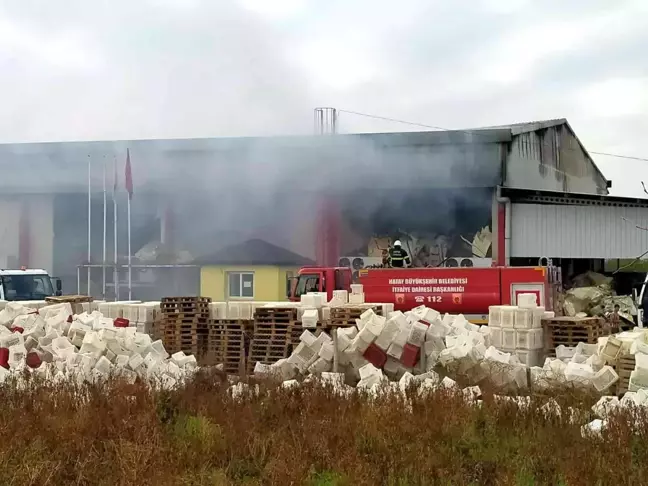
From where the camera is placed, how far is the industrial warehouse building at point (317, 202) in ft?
76.5

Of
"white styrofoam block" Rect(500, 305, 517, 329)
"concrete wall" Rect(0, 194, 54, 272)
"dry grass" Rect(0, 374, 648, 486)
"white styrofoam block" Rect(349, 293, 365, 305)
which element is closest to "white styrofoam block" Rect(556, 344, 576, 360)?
"white styrofoam block" Rect(500, 305, 517, 329)

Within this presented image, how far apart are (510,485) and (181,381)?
4.82 m

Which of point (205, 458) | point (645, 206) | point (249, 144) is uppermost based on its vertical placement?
point (249, 144)

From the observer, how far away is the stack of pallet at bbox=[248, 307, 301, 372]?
11.4m

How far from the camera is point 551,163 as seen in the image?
30031 millimetres

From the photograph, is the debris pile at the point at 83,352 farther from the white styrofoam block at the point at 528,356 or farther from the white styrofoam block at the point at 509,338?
the white styrofoam block at the point at 528,356

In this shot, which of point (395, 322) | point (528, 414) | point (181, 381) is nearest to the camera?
point (528, 414)

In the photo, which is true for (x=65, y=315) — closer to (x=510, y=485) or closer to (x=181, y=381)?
(x=181, y=381)

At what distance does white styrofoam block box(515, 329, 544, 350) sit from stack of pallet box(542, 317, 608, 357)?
0.85 ft

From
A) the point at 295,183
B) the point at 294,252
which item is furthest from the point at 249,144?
the point at 294,252

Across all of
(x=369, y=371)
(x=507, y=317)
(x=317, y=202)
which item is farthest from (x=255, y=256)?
(x=369, y=371)

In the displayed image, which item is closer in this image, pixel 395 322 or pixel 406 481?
pixel 406 481

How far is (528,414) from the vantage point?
6977mm

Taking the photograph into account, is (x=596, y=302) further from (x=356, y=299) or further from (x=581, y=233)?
(x=356, y=299)
